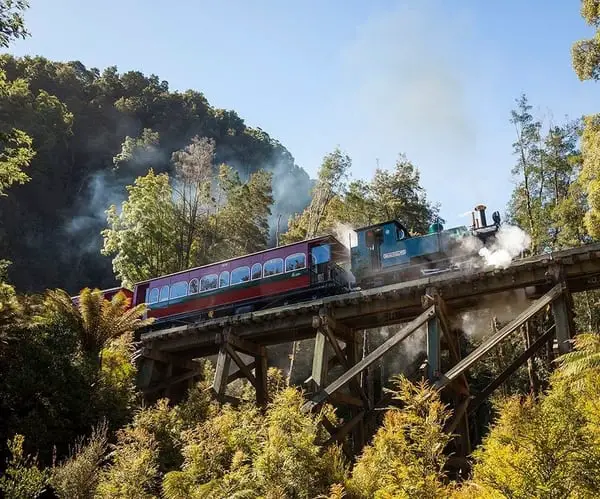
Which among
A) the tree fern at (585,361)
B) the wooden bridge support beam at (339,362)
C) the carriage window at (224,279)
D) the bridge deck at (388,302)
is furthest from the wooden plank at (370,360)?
the carriage window at (224,279)

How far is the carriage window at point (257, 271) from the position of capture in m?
16.8

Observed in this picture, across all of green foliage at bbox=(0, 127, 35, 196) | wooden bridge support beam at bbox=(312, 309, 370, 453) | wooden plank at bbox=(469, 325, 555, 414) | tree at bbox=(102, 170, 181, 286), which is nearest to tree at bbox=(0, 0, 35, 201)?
green foliage at bbox=(0, 127, 35, 196)

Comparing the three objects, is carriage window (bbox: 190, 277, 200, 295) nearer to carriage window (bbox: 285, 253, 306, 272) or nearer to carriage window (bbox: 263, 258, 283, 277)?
carriage window (bbox: 263, 258, 283, 277)

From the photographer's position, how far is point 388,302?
12.5 metres

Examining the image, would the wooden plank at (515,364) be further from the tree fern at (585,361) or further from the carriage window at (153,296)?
the carriage window at (153,296)

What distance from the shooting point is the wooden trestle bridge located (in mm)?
10680

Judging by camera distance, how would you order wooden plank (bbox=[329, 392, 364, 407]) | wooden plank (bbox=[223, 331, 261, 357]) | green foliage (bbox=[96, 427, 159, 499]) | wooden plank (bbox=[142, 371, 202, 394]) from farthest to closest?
wooden plank (bbox=[142, 371, 202, 394]) → wooden plank (bbox=[223, 331, 261, 357]) → wooden plank (bbox=[329, 392, 364, 407]) → green foliage (bbox=[96, 427, 159, 499])

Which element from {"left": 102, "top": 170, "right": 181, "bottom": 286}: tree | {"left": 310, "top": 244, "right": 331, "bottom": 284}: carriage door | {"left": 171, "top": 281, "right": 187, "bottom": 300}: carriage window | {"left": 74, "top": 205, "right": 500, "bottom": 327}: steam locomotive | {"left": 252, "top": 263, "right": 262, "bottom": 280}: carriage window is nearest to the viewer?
{"left": 74, "top": 205, "right": 500, "bottom": 327}: steam locomotive

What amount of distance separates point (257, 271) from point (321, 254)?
2255 mm

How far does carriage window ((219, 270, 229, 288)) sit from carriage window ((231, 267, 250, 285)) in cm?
21

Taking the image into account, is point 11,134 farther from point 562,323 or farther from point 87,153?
point 87,153

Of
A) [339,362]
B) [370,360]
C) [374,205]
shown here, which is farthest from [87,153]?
[370,360]

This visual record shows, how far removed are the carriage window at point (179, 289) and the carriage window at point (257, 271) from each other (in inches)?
113

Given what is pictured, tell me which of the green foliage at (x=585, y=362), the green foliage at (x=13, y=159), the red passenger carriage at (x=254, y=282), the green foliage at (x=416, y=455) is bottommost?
the green foliage at (x=416, y=455)
